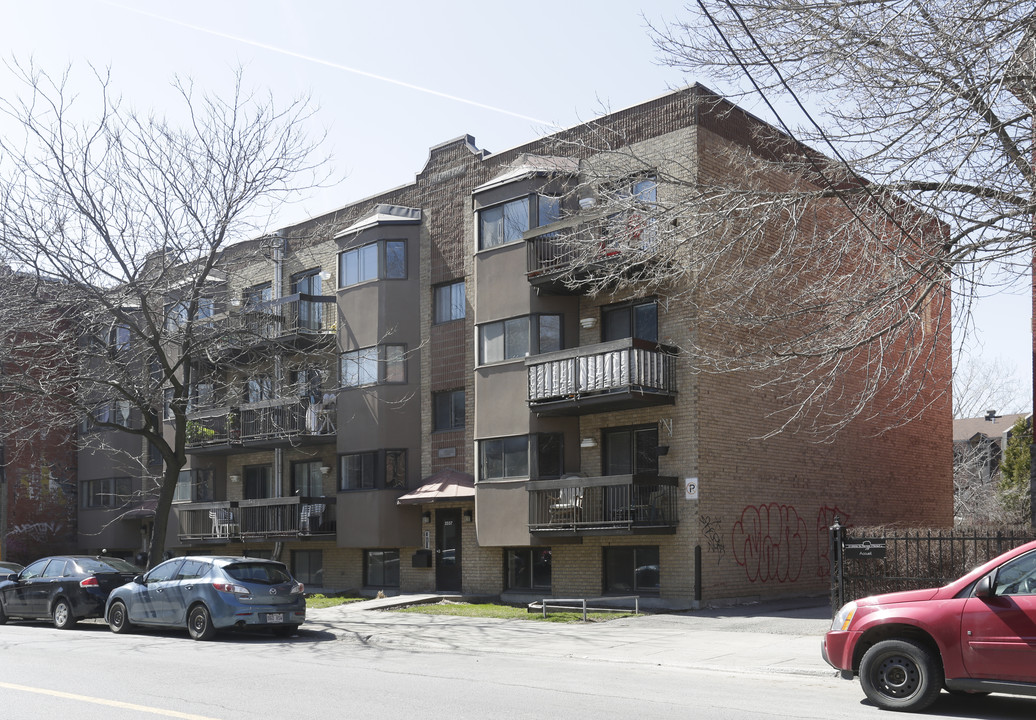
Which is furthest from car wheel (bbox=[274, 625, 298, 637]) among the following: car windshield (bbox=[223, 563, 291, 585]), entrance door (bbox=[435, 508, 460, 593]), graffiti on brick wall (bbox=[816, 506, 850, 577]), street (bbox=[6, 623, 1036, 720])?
graffiti on brick wall (bbox=[816, 506, 850, 577])

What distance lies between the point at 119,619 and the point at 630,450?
1073 cm

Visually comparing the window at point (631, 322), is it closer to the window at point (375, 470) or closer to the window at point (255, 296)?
the window at point (375, 470)

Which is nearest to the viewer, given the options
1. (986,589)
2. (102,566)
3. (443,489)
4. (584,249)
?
(986,589)

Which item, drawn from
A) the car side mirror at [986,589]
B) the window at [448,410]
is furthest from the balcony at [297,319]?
the car side mirror at [986,589]

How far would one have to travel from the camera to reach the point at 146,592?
1786 centimetres

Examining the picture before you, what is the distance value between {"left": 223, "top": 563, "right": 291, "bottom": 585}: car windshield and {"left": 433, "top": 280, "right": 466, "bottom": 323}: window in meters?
10.7

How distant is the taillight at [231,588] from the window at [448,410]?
33.9 feet

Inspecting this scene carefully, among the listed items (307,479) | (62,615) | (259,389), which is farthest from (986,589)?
(259,389)

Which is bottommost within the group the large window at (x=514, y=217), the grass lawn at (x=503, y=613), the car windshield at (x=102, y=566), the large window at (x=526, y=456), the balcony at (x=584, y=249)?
the grass lawn at (x=503, y=613)

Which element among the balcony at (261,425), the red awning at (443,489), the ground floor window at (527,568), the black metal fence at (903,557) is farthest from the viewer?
the balcony at (261,425)

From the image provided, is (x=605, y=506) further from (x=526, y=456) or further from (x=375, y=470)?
(x=375, y=470)

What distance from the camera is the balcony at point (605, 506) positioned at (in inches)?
826

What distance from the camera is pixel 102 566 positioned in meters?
20.5

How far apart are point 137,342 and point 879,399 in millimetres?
18871
